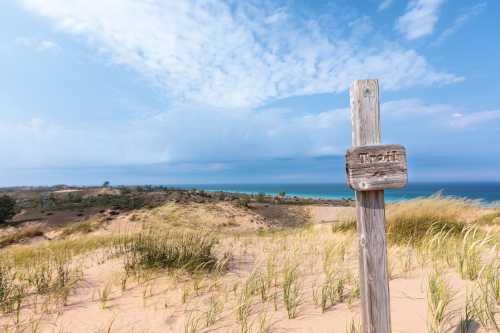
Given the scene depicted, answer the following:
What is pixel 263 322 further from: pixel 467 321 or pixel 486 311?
pixel 486 311

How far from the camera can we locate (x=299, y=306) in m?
3.35

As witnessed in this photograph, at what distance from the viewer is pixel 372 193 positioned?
226 centimetres

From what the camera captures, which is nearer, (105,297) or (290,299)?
(290,299)

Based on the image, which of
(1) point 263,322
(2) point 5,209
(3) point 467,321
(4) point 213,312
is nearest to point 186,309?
(4) point 213,312

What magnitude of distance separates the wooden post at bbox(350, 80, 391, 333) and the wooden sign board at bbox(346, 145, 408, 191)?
0.30 ft

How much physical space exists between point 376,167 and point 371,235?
561mm

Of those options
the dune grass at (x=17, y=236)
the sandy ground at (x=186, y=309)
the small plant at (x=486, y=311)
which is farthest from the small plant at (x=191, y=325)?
the dune grass at (x=17, y=236)

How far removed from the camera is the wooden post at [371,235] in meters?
2.25

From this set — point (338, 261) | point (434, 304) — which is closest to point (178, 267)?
point (338, 261)

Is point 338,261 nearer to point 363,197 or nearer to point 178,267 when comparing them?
point 178,267

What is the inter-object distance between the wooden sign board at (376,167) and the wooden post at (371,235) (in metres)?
0.09

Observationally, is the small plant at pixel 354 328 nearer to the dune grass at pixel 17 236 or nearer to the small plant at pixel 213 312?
the small plant at pixel 213 312

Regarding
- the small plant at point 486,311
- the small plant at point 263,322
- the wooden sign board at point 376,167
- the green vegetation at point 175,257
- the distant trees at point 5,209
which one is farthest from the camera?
the distant trees at point 5,209

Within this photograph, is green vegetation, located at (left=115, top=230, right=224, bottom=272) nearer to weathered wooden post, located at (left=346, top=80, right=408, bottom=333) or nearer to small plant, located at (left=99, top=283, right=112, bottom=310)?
small plant, located at (left=99, top=283, right=112, bottom=310)
